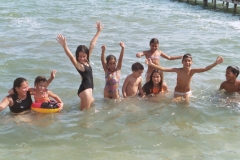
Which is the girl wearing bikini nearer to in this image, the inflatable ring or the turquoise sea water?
the turquoise sea water

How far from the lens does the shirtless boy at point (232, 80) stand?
7.53 m

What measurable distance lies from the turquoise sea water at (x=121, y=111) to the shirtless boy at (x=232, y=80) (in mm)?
203

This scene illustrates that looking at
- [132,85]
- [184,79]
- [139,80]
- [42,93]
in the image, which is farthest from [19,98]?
[184,79]

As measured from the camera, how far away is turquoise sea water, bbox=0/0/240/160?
536 cm

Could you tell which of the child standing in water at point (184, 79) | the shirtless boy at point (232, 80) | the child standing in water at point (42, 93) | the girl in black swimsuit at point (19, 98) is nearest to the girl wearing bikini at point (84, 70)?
the child standing in water at point (42, 93)

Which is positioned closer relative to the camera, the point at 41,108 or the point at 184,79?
the point at 41,108

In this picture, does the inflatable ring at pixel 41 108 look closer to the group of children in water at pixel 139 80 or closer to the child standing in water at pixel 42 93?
the child standing in water at pixel 42 93

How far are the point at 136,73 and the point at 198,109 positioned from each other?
1537 mm

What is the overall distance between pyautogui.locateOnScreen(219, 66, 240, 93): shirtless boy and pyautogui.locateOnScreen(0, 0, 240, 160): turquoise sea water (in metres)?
0.20

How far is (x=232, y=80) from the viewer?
25.2 feet

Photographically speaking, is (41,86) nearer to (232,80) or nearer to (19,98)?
(19,98)

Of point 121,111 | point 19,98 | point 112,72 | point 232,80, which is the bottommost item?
point 121,111

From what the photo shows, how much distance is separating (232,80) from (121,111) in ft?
9.09

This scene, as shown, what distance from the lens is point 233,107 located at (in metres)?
7.04
